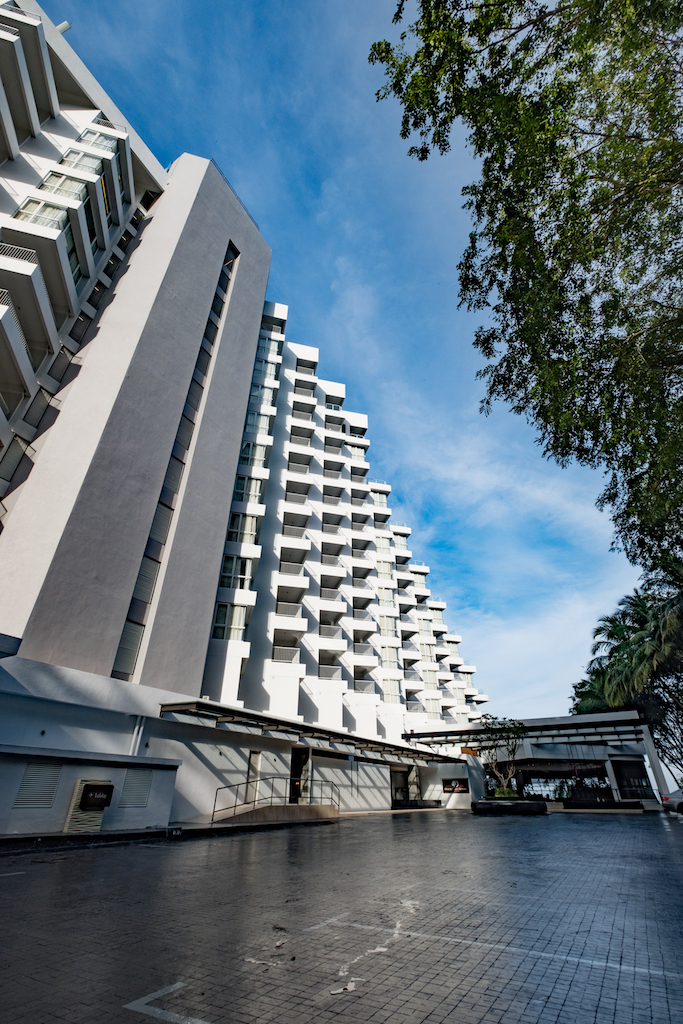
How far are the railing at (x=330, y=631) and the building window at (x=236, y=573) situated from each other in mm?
8356

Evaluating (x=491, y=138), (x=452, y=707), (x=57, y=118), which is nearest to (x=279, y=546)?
(x=57, y=118)

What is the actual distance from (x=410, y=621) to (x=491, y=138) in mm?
54655

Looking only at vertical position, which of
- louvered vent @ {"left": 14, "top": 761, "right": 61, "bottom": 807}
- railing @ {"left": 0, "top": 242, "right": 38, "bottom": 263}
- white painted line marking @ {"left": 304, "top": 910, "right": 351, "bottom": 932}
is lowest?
white painted line marking @ {"left": 304, "top": 910, "right": 351, "bottom": 932}

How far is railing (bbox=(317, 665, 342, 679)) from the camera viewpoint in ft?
110

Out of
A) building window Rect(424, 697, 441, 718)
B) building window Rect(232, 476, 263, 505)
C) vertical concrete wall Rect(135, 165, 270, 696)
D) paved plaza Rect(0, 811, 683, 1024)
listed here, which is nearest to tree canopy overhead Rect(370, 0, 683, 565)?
paved plaza Rect(0, 811, 683, 1024)

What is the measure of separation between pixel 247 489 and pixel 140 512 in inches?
474

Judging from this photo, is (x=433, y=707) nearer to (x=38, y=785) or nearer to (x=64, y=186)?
(x=38, y=785)

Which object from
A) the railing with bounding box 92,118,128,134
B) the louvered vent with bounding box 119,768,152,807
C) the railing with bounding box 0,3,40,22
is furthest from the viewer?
the railing with bounding box 92,118,128,134

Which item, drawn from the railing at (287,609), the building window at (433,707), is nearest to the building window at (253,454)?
the railing at (287,609)

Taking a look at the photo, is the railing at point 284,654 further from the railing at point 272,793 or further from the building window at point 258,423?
the building window at point 258,423

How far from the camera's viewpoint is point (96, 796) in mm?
13180

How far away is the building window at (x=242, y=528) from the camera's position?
30984 millimetres

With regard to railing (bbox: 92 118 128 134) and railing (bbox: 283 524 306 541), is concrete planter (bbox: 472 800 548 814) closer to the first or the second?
railing (bbox: 283 524 306 541)

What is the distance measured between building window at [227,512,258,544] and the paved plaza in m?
23.2
